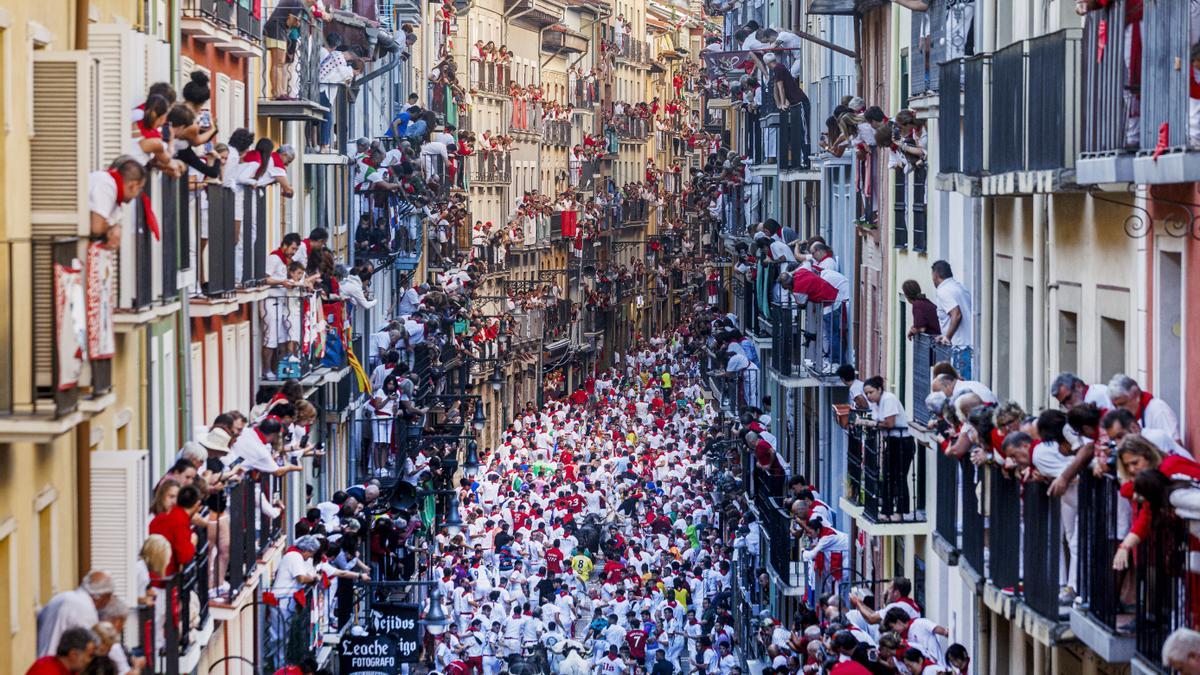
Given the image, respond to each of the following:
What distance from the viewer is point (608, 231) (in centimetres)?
11388

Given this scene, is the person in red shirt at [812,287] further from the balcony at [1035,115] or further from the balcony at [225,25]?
the balcony at [1035,115]

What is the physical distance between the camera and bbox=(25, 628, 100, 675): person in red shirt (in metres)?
→ 15.7

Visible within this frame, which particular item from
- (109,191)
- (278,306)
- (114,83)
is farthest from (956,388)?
(278,306)

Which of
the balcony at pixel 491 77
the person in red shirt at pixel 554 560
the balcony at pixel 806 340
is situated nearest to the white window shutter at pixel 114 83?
the balcony at pixel 806 340

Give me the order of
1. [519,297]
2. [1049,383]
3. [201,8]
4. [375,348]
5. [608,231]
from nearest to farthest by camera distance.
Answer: [1049,383]
[201,8]
[375,348]
[519,297]
[608,231]

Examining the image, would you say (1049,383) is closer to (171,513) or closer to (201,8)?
(171,513)

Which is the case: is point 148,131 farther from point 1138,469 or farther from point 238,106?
point 238,106

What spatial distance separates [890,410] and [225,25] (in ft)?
29.9

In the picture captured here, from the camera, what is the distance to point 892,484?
29.1m

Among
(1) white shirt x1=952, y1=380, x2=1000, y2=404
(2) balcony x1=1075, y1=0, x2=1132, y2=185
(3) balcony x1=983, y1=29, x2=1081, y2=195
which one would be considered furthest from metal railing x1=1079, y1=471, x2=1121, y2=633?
(1) white shirt x1=952, y1=380, x2=1000, y2=404

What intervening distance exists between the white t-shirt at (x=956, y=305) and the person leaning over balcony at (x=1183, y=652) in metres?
11.2

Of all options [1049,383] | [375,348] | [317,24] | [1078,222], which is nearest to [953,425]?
[1049,383]

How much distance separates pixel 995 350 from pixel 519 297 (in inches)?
2411

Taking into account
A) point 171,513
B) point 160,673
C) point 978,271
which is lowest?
point 160,673
